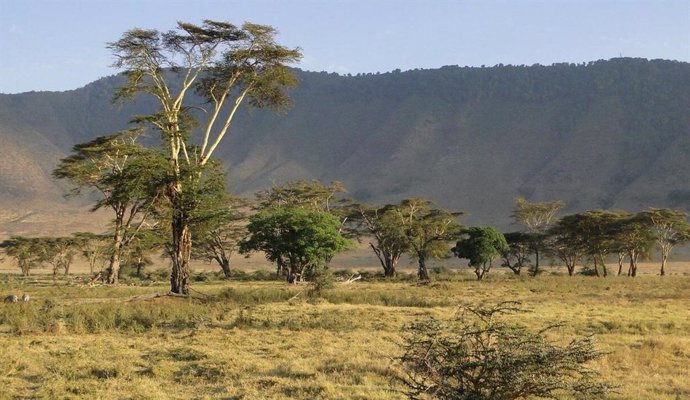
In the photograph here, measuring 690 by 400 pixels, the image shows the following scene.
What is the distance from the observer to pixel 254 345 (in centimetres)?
1398

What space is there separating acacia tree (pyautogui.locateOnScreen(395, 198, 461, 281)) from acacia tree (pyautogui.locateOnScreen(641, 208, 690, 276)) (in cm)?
1500

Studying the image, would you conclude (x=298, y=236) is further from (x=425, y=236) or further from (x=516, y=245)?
(x=516, y=245)

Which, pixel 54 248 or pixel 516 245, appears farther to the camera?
Answer: pixel 516 245

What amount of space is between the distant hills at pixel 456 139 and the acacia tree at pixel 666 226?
52887 millimetres

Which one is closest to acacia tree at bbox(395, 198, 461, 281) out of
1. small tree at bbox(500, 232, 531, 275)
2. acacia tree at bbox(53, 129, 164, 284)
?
small tree at bbox(500, 232, 531, 275)

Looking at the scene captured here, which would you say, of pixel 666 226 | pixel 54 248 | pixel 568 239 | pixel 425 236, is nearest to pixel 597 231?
pixel 568 239

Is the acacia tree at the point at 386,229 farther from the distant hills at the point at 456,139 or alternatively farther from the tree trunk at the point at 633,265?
the distant hills at the point at 456,139

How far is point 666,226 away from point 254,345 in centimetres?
4551

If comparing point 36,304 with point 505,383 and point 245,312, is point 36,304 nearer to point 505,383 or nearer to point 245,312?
point 245,312

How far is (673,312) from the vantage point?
875 inches

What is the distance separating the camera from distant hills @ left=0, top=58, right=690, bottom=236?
120 m

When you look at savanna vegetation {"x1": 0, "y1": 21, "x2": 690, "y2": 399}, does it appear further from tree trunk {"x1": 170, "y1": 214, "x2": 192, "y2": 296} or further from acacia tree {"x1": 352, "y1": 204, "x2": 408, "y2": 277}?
acacia tree {"x1": 352, "y1": 204, "x2": 408, "y2": 277}

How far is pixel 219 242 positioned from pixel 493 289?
28105mm

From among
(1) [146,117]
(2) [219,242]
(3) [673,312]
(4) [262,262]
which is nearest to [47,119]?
(4) [262,262]
